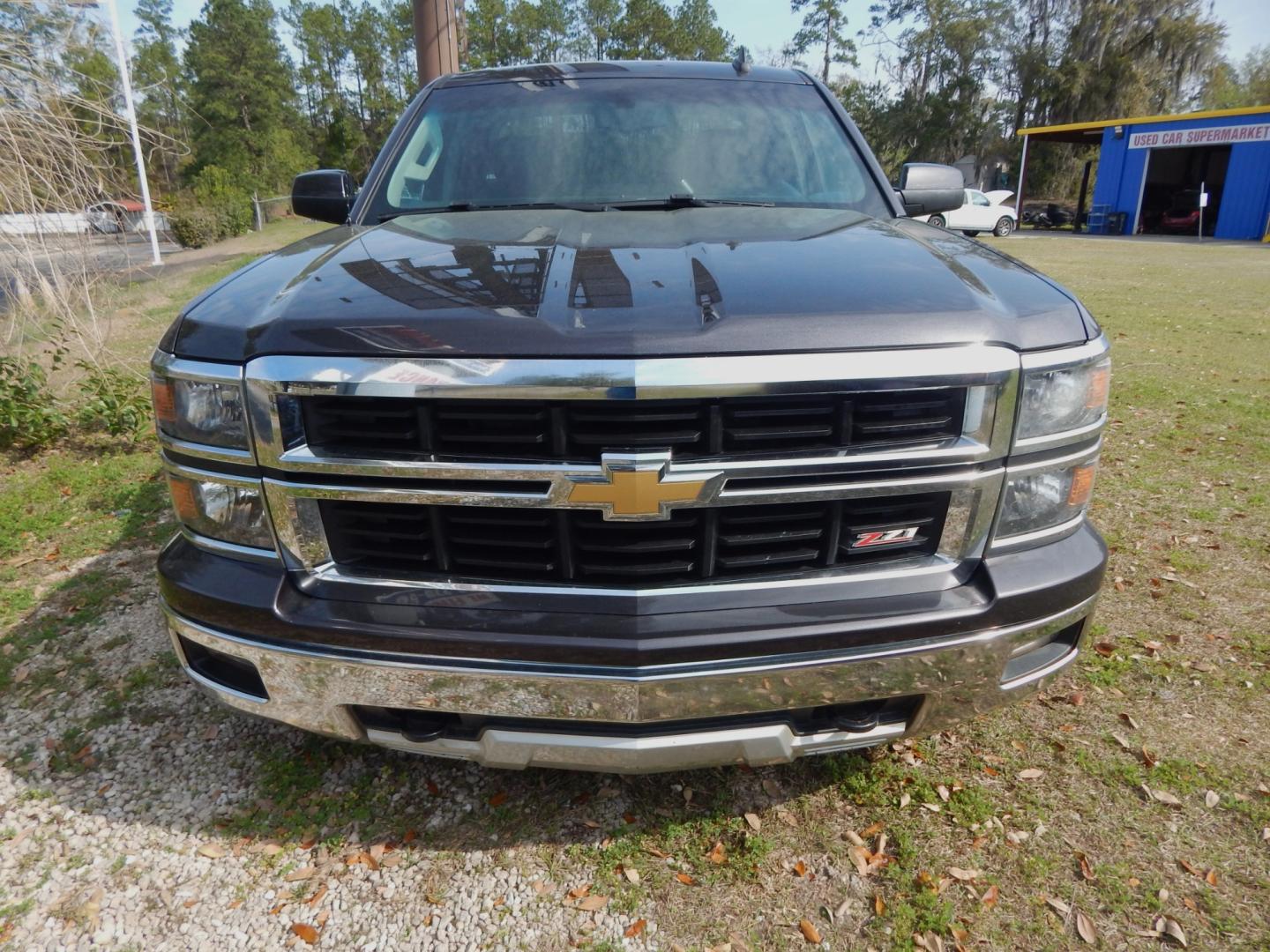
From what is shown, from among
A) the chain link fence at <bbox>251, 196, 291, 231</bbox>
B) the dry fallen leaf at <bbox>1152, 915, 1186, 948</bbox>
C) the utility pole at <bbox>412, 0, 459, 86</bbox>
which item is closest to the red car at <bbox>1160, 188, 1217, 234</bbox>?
the utility pole at <bbox>412, 0, 459, 86</bbox>

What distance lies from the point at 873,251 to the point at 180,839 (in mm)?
2431

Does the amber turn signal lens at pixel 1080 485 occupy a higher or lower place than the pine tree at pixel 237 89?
lower

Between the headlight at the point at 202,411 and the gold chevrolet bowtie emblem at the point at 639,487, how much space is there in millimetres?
767

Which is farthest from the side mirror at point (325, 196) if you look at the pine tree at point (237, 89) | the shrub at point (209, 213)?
the pine tree at point (237, 89)

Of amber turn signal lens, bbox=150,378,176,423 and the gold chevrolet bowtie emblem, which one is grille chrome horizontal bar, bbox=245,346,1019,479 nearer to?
the gold chevrolet bowtie emblem

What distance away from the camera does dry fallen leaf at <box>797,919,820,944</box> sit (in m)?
1.96

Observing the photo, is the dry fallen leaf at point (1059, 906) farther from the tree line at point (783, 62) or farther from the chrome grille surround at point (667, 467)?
the tree line at point (783, 62)

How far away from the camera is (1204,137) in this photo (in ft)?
92.2

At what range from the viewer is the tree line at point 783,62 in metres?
45.7

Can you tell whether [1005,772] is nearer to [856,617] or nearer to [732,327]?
[856,617]

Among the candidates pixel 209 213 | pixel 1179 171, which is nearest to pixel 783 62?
pixel 1179 171

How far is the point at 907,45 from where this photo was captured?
189ft

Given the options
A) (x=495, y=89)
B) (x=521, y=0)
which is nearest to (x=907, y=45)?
(x=521, y=0)

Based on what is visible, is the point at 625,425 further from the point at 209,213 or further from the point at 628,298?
the point at 209,213
